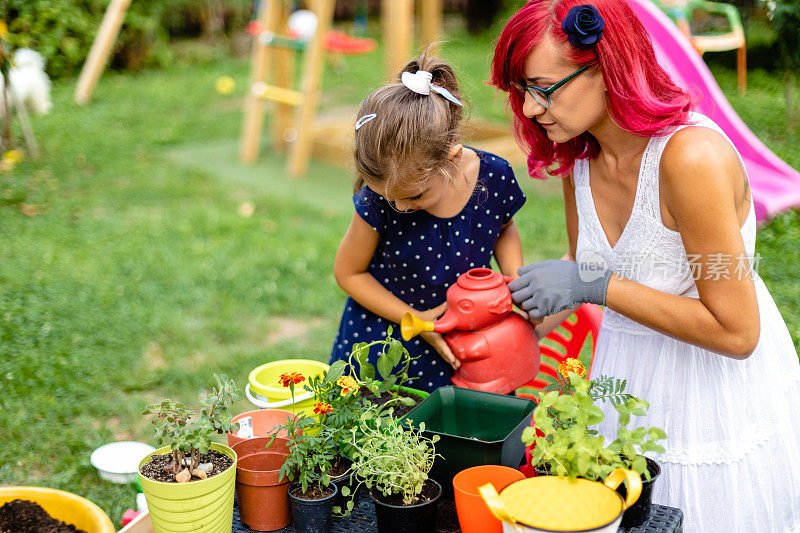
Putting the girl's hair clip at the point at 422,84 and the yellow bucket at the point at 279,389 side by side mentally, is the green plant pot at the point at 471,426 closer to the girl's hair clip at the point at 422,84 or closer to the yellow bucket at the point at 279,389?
the yellow bucket at the point at 279,389

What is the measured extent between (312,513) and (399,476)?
15 cm

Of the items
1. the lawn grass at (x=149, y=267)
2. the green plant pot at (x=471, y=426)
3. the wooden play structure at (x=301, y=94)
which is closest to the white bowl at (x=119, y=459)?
the lawn grass at (x=149, y=267)

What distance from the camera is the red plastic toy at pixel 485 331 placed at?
1.54 metres

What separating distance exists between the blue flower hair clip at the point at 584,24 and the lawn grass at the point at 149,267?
0.53m

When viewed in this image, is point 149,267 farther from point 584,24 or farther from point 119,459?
point 584,24

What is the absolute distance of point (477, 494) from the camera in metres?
1.13

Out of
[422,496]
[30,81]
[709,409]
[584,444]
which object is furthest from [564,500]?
[30,81]

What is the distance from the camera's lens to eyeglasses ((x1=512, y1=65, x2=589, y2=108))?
1422mm

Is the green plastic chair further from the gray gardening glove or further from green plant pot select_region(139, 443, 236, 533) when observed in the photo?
green plant pot select_region(139, 443, 236, 533)

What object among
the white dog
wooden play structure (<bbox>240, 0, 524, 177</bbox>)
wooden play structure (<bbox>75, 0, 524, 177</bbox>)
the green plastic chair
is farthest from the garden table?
the green plastic chair

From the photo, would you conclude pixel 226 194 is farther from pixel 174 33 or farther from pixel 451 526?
pixel 451 526

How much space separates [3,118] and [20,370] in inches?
66.4

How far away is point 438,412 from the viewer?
1435 mm

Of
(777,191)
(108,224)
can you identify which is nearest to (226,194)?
(108,224)
